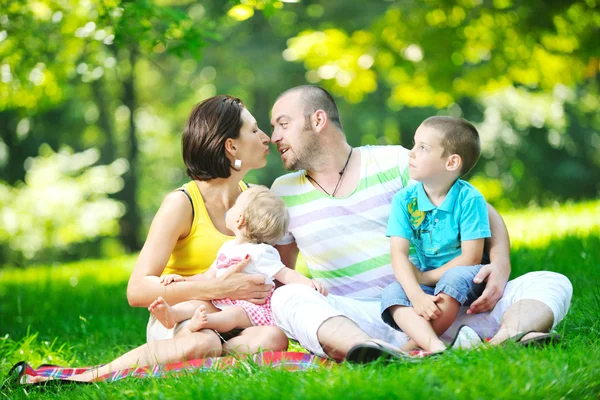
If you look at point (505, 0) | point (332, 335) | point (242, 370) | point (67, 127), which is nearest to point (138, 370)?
point (242, 370)

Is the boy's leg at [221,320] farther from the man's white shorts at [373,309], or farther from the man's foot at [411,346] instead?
the man's foot at [411,346]

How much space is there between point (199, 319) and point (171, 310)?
18 centimetres

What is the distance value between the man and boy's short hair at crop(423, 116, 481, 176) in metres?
0.35

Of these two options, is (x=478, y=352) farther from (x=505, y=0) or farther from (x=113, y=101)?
(x=113, y=101)

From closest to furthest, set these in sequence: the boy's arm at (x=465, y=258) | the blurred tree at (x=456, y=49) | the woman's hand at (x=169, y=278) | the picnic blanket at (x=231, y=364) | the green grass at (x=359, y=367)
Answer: the green grass at (x=359, y=367), the picnic blanket at (x=231, y=364), the boy's arm at (x=465, y=258), the woman's hand at (x=169, y=278), the blurred tree at (x=456, y=49)

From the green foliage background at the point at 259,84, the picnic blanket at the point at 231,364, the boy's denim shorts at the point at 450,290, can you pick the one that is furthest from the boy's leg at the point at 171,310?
the green foliage background at the point at 259,84

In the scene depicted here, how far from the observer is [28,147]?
21156mm

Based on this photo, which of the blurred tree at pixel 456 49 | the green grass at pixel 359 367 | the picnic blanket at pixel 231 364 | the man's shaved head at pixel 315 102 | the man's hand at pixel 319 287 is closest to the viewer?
the green grass at pixel 359 367

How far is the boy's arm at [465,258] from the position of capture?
3697mm

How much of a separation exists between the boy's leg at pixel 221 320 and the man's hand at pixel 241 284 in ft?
0.24

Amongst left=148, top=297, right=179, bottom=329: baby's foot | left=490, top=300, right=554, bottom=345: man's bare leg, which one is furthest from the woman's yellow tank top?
left=490, top=300, right=554, bottom=345: man's bare leg

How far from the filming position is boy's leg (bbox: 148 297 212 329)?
12.0 feet

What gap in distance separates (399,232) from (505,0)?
7.41 meters

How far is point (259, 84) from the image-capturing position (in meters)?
16.8
